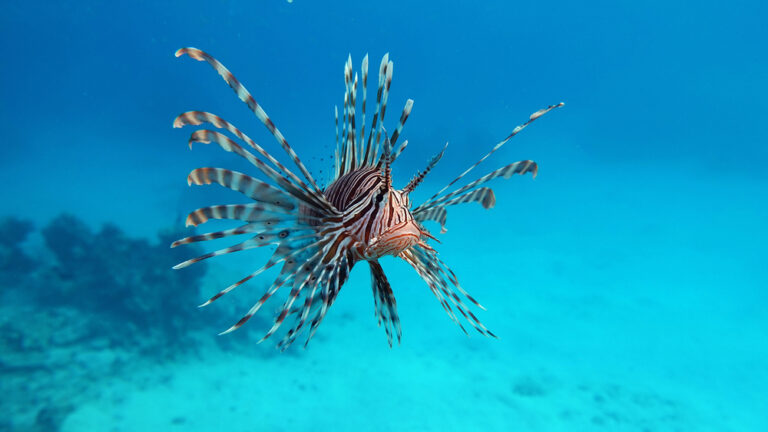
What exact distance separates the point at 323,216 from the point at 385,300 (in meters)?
0.87

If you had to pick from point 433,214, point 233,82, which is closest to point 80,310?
point 433,214

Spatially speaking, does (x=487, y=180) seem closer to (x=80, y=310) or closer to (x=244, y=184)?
(x=244, y=184)

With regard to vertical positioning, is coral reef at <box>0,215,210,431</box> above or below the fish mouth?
above

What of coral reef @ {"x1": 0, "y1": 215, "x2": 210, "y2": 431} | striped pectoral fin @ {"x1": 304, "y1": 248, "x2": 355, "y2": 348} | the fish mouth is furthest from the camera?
coral reef @ {"x1": 0, "y1": 215, "x2": 210, "y2": 431}

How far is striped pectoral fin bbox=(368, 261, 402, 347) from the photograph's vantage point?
2.74 m

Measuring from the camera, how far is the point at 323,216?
2354mm

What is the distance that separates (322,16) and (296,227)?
46546 millimetres

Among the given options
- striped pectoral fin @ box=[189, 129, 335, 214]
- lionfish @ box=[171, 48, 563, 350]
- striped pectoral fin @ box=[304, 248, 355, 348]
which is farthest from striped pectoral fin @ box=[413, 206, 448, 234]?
striped pectoral fin @ box=[189, 129, 335, 214]

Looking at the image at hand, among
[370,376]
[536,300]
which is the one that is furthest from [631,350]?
[370,376]

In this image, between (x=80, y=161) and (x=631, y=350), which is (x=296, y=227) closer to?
(x=631, y=350)

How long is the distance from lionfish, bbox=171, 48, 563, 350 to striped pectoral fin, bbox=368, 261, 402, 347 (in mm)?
11

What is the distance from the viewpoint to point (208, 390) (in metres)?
11.2

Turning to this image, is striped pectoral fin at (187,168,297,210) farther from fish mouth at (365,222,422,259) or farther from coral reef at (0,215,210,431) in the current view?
coral reef at (0,215,210,431)

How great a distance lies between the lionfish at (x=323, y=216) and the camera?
1882mm
